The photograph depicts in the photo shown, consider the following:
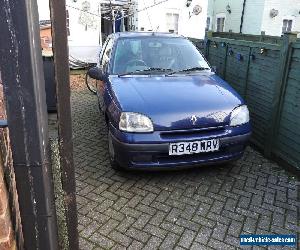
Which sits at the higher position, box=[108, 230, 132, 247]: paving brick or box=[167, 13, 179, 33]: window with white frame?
box=[167, 13, 179, 33]: window with white frame

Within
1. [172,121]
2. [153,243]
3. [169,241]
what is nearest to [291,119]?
[172,121]

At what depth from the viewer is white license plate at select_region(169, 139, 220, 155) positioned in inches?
138

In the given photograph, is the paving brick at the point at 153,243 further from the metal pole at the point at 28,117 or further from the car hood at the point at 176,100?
the metal pole at the point at 28,117

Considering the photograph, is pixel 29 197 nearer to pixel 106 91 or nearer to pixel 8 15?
pixel 8 15

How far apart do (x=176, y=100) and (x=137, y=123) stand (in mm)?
574

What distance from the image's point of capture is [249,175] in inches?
162

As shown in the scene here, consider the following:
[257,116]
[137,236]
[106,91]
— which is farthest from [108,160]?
[257,116]

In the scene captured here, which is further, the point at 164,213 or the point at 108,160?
the point at 108,160

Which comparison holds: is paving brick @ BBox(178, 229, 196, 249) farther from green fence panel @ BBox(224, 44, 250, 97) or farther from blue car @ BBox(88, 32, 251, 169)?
green fence panel @ BBox(224, 44, 250, 97)

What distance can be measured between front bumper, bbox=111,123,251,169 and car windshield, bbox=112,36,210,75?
129 cm

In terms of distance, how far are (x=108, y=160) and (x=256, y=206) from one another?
2.09 meters

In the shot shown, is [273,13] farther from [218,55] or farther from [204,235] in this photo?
[204,235]

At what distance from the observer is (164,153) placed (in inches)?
139

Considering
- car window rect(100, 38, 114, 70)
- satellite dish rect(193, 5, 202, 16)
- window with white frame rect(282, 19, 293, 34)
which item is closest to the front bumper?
car window rect(100, 38, 114, 70)
